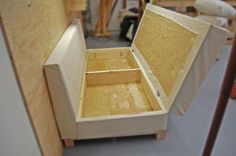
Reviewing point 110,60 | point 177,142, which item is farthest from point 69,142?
point 110,60

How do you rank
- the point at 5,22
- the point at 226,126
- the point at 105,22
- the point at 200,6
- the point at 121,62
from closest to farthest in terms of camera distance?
1. the point at 5,22
2. the point at 226,126
3. the point at 121,62
4. the point at 200,6
5. the point at 105,22

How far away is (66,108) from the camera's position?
1.61m

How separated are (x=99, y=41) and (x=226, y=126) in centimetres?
342

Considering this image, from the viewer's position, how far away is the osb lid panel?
1.63m

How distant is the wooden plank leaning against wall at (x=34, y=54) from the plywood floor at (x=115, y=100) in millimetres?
508

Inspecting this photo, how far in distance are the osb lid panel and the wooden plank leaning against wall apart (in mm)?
913

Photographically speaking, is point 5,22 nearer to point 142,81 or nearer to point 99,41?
point 142,81

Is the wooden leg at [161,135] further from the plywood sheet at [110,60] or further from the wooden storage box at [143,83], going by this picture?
the plywood sheet at [110,60]

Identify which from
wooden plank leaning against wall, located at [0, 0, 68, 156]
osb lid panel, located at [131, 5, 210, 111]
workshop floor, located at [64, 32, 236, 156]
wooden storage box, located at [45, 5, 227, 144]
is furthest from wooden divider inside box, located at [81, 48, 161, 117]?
wooden plank leaning against wall, located at [0, 0, 68, 156]

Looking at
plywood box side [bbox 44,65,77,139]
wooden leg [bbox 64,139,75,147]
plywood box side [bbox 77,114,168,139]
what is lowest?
wooden leg [bbox 64,139,75,147]

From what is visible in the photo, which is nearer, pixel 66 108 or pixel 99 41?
pixel 66 108

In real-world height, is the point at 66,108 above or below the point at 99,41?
above

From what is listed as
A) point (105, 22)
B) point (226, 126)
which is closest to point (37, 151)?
point (226, 126)

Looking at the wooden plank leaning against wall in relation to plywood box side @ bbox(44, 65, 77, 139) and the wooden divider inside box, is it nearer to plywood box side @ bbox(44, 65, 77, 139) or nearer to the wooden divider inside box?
plywood box side @ bbox(44, 65, 77, 139)
